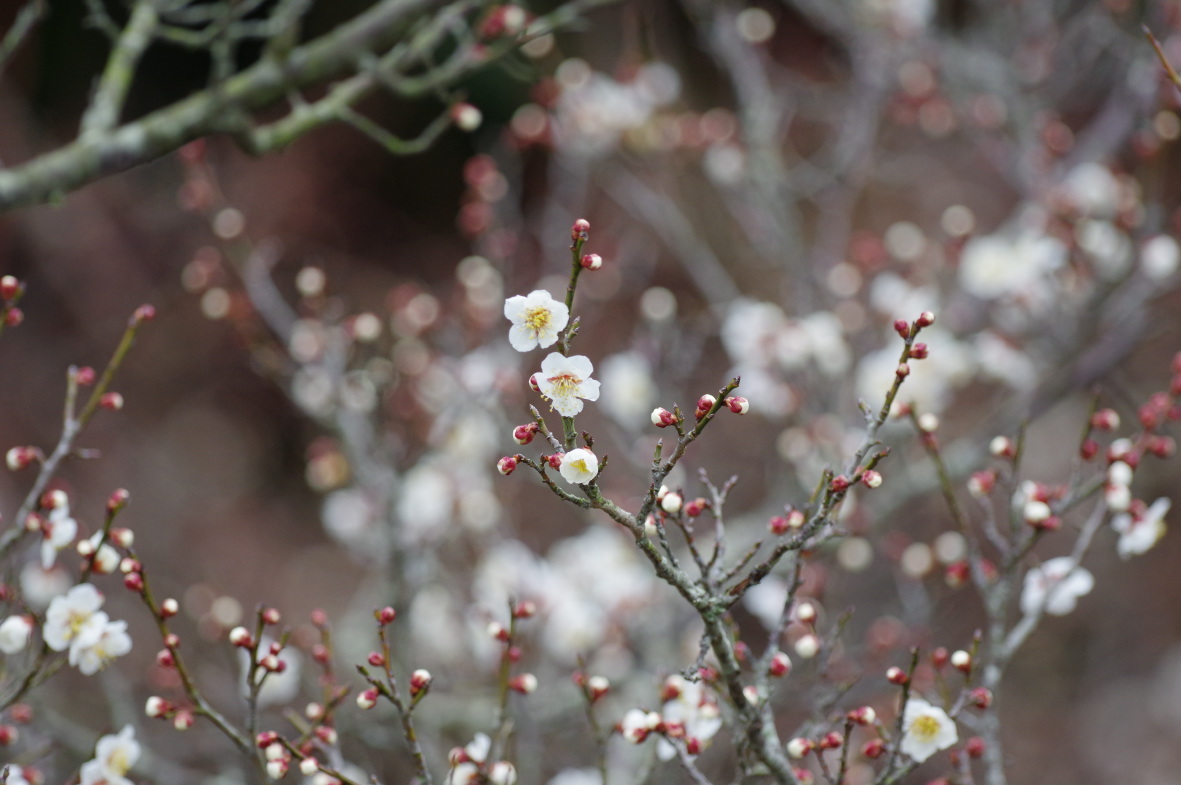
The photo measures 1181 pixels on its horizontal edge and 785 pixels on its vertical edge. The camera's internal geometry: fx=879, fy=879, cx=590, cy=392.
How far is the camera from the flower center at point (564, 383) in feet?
3.61

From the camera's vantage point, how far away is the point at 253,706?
1.34 m

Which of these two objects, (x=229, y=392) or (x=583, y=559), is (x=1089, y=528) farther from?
(x=229, y=392)

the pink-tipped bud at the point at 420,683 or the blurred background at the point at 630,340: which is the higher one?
the blurred background at the point at 630,340

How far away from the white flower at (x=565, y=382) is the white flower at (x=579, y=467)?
0.06 m

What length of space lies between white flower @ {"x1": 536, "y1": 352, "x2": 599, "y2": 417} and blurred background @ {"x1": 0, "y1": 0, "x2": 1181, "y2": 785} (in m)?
0.89

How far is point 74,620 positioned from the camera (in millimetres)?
1434

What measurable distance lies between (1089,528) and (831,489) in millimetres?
908

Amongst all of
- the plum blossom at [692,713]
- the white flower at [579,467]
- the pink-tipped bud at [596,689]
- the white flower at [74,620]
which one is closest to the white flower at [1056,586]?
the plum blossom at [692,713]

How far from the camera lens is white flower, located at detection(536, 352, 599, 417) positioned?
1.09 m

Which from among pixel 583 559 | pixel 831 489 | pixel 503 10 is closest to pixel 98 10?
pixel 503 10

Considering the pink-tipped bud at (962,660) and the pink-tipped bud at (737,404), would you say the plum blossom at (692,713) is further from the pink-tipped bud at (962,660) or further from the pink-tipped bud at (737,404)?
the pink-tipped bud at (737,404)

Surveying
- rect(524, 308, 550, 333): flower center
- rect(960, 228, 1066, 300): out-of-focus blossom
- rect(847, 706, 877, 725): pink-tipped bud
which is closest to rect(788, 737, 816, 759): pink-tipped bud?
rect(847, 706, 877, 725): pink-tipped bud

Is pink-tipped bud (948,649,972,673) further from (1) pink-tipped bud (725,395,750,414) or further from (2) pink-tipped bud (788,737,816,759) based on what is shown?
(1) pink-tipped bud (725,395,750,414)

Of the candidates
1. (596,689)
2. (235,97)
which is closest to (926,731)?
(596,689)
